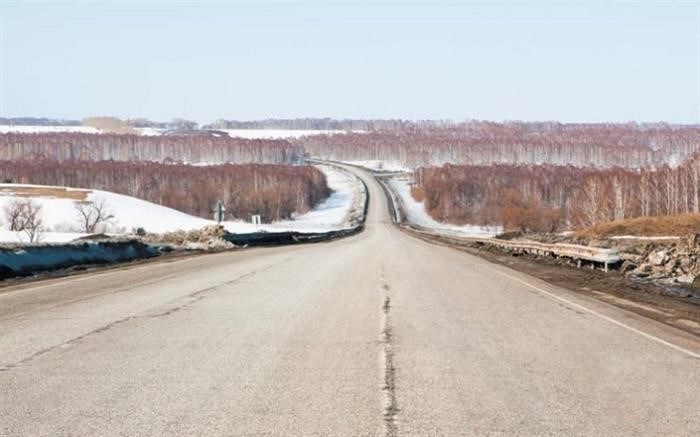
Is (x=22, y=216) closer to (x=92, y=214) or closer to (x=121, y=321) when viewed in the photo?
(x=92, y=214)

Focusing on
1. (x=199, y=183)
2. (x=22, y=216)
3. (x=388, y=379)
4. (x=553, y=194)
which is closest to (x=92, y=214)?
(x=22, y=216)

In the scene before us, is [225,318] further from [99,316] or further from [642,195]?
[642,195]

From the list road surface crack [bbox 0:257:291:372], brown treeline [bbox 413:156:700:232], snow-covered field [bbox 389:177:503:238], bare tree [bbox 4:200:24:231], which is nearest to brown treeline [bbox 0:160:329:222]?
snow-covered field [bbox 389:177:503:238]

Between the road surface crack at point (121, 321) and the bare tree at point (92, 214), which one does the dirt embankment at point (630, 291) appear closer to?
the road surface crack at point (121, 321)

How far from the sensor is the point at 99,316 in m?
13.0

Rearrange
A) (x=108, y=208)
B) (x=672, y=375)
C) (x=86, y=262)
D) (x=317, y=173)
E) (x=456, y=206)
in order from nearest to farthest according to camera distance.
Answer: (x=672, y=375) → (x=86, y=262) → (x=108, y=208) → (x=456, y=206) → (x=317, y=173)

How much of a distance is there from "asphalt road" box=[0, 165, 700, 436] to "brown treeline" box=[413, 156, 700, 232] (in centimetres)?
9610

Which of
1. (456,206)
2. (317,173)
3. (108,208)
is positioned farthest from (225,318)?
(317,173)

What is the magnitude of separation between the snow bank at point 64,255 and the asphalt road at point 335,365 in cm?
572

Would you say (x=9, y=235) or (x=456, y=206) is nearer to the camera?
(x=9, y=235)

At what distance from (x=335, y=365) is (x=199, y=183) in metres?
167

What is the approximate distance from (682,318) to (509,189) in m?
160

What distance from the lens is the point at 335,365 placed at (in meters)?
9.31

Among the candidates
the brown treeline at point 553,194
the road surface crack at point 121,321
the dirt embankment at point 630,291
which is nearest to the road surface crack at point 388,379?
the road surface crack at point 121,321
